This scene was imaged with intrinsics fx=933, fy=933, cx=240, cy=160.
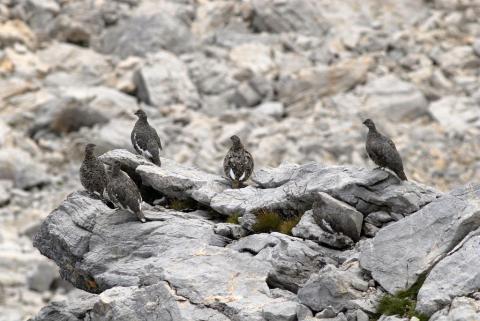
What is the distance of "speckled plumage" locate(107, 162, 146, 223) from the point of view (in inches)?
869

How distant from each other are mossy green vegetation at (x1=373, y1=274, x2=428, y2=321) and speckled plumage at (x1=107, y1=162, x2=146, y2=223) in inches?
278

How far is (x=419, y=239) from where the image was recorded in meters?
18.6

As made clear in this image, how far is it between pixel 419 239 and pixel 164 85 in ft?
155

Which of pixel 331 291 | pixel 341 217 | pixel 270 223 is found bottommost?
pixel 270 223

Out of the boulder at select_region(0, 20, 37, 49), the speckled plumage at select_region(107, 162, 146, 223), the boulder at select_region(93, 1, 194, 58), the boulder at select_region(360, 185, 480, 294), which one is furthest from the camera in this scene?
the boulder at select_region(93, 1, 194, 58)


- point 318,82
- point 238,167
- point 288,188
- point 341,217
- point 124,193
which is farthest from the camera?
point 318,82

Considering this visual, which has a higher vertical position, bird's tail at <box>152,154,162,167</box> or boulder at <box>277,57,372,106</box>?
bird's tail at <box>152,154,162,167</box>

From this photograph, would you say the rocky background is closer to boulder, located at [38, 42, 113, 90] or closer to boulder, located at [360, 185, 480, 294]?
boulder, located at [38, 42, 113, 90]

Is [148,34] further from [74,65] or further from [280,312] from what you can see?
[280,312]

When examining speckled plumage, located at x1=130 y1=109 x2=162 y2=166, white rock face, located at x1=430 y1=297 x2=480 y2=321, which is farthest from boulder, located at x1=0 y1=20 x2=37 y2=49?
white rock face, located at x1=430 y1=297 x2=480 y2=321

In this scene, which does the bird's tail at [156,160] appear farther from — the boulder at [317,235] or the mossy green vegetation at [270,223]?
the boulder at [317,235]

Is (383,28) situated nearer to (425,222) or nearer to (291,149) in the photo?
(291,149)

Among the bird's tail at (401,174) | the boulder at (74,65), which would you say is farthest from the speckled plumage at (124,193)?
the boulder at (74,65)

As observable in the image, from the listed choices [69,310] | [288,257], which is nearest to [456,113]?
[288,257]
